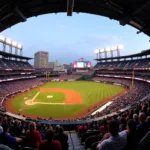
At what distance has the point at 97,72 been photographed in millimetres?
91188

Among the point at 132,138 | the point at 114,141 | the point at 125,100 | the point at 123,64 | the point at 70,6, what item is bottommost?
the point at 125,100

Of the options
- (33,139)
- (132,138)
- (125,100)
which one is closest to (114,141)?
(132,138)

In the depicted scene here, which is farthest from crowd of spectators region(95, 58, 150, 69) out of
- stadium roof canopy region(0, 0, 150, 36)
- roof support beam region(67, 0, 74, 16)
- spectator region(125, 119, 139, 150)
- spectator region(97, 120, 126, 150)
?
spectator region(97, 120, 126, 150)

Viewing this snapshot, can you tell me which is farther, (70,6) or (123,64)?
(123,64)

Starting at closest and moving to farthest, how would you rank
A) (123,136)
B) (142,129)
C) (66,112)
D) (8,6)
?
(123,136)
(142,129)
(8,6)
(66,112)

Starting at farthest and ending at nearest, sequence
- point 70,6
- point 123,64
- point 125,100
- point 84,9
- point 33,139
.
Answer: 1. point 123,64
2. point 125,100
3. point 84,9
4. point 70,6
5. point 33,139

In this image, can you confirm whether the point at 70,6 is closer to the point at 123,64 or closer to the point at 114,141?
the point at 114,141

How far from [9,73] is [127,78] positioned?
41795 mm

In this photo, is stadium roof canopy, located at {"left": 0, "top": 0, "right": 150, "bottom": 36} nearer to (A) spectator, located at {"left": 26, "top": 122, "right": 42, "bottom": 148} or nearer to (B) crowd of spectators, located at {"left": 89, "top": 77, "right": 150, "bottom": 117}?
(A) spectator, located at {"left": 26, "top": 122, "right": 42, "bottom": 148}

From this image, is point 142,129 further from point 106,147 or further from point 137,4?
point 137,4

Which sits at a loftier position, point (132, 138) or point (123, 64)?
point (123, 64)

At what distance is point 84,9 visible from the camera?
21.3 feet

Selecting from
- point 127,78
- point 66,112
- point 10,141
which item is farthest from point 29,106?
point 127,78

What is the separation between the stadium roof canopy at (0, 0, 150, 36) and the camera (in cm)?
529
